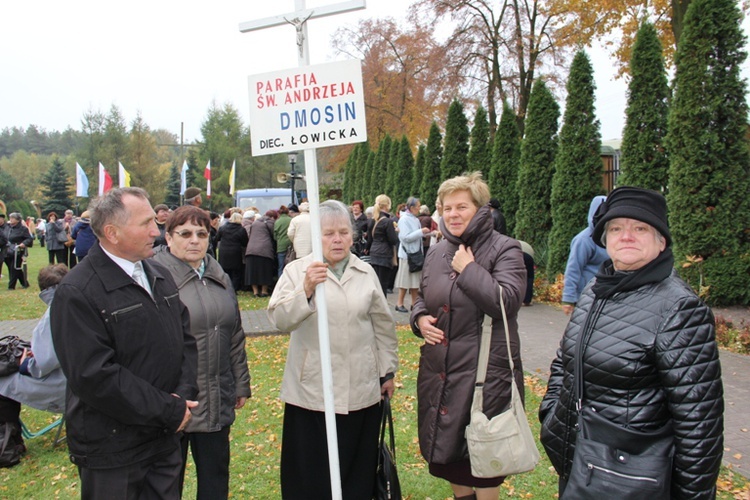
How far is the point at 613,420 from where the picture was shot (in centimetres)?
217

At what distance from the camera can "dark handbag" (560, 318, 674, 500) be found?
204 centimetres

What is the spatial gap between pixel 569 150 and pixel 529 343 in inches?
221

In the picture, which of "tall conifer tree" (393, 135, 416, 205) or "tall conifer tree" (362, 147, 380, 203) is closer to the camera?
"tall conifer tree" (393, 135, 416, 205)

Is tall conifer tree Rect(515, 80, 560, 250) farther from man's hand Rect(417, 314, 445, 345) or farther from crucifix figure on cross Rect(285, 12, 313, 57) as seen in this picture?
crucifix figure on cross Rect(285, 12, 313, 57)

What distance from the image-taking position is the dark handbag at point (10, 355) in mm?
4562

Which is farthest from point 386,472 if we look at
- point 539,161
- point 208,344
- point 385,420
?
point 539,161

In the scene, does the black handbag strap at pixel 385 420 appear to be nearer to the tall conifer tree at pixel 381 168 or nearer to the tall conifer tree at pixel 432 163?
the tall conifer tree at pixel 432 163

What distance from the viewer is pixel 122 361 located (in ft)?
8.15

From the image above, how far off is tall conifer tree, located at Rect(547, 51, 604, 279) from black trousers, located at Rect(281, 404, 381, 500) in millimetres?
9433

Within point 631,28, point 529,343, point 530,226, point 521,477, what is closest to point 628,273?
point 521,477

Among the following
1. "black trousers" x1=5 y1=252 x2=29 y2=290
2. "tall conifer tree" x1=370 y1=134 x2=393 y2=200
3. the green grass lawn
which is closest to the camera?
the green grass lawn

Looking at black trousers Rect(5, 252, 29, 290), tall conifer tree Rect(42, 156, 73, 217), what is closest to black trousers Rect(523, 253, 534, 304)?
black trousers Rect(5, 252, 29, 290)

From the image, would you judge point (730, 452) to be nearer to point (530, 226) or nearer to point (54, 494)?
point (54, 494)

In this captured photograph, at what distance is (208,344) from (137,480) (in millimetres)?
860
